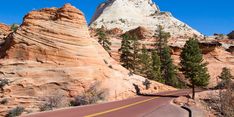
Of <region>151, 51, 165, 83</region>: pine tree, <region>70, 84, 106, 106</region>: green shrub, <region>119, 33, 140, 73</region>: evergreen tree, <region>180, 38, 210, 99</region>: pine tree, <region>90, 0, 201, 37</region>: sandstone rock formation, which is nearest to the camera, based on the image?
<region>70, 84, 106, 106</region>: green shrub

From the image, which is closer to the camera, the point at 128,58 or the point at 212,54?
the point at 128,58

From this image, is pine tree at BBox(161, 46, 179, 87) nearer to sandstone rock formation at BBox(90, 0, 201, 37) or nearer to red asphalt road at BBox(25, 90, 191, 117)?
sandstone rock formation at BBox(90, 0, 201, 37)

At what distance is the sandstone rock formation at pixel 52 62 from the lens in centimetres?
3231

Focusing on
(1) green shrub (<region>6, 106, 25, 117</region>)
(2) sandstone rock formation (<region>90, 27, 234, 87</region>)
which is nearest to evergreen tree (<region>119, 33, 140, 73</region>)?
(2) sandstone rock formation (<region>90, 27, 234, 87</region>)

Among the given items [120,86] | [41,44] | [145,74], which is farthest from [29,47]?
[145,74]

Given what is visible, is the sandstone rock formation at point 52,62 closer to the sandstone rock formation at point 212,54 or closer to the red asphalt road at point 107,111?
the red asphalt road at point 107,111

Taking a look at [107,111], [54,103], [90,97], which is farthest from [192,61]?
[107,111]

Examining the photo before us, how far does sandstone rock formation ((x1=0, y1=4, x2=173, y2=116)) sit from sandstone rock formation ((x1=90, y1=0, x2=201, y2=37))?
3123 inches

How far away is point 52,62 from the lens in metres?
35.2

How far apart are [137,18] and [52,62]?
364 ft

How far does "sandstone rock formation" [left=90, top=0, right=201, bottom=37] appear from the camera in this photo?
126 meters

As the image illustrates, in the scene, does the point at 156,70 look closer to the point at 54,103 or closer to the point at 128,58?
the point at 128,58

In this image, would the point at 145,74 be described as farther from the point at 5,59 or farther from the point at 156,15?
the point at 156,15

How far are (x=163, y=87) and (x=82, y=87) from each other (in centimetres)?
2567
